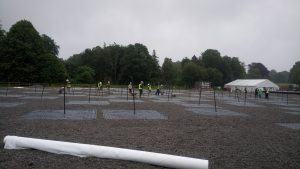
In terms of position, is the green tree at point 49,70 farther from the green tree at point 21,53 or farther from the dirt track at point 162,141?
the dirt track at point 162,141

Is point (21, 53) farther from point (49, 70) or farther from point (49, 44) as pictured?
point (49, 44)

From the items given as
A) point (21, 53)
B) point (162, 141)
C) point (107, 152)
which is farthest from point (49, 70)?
point (107, 152)

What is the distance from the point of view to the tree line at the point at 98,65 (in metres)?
54.6

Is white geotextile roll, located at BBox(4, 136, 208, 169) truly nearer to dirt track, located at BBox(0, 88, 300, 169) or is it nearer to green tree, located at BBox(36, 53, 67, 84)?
dirt track, located at BBox(0, 88, 300, 169)

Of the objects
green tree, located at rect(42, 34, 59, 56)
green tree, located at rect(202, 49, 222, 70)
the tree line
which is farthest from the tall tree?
green tree, located at rect(202, 49, 222, 70)

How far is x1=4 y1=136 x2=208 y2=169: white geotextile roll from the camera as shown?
543 centimetres

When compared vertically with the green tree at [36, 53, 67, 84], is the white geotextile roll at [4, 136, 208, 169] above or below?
below

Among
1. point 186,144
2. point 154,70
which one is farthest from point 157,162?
point 154,70

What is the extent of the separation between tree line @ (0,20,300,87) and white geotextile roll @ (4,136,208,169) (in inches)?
640

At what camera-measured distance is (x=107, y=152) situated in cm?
596

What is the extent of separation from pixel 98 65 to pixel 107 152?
8792 cm

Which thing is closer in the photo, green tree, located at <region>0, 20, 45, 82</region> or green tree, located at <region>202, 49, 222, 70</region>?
green tree, located at <region>0, 20, 45, 82</region>

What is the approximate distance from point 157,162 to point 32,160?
265cm

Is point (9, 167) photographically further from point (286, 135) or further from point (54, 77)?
point (54, 77)
